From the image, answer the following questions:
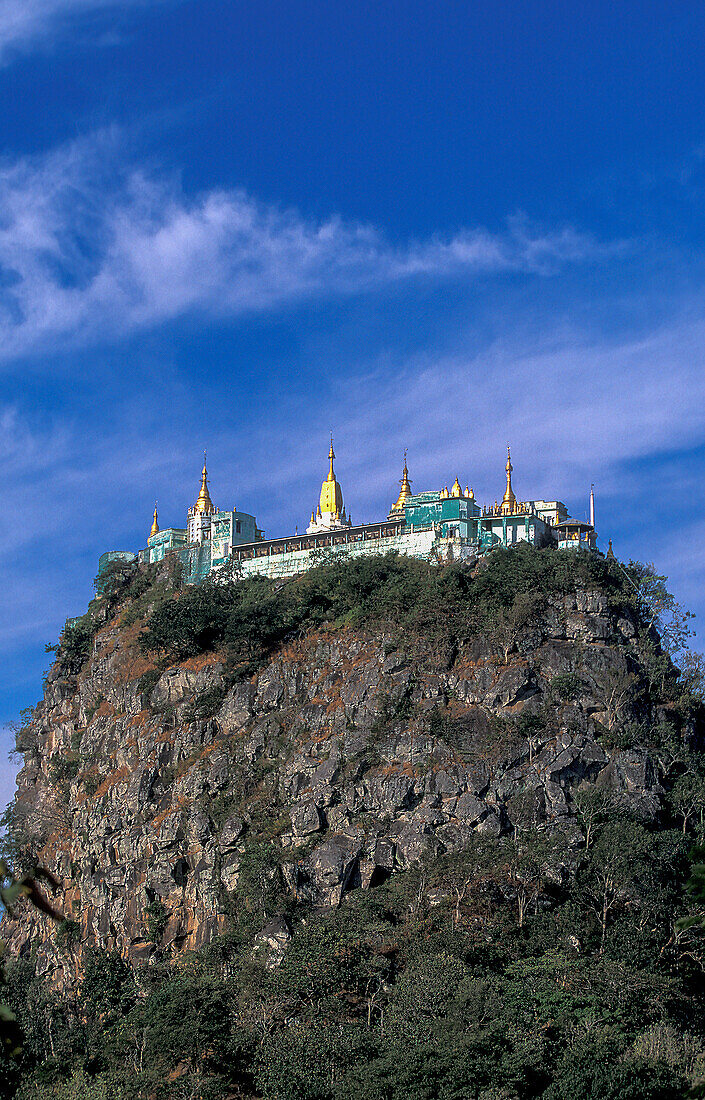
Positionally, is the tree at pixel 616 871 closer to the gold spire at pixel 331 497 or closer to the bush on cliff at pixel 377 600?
the bush on cliff at pixel 377 600

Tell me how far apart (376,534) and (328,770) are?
19110 millimetres

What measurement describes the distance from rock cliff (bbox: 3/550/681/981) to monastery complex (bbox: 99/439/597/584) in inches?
284

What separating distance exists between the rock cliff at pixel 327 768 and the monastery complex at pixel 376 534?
7.22m

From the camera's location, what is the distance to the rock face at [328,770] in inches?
2463

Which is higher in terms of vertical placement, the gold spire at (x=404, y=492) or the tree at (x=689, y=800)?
the gold spire at (x=404, y=492)

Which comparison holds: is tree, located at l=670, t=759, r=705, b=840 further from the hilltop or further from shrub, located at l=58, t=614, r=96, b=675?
shrub, located at l=58, t=614, r=96, b=675

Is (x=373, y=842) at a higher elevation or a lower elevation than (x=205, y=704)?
lower

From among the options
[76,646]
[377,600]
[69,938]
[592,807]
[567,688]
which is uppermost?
[76,646]

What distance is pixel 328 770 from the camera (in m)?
66.4

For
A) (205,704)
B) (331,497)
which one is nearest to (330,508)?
(331,497)

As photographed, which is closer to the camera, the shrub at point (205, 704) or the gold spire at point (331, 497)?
the shrub at point (205, 704)

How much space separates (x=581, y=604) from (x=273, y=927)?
24.5 metres

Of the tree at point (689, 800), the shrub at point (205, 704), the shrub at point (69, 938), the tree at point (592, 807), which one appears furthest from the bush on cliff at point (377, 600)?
the shrub at point (69, 938)

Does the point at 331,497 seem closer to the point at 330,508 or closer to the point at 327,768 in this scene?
the point at 330,508
